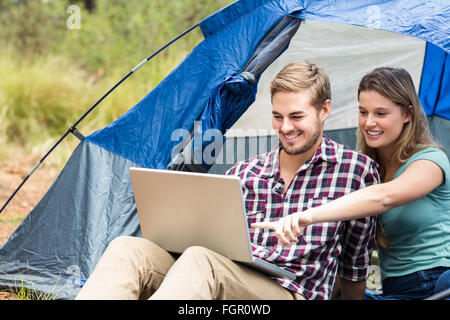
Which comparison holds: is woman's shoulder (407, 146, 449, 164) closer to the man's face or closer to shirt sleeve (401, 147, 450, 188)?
shirt sleeve (401, 147, 450, 188)

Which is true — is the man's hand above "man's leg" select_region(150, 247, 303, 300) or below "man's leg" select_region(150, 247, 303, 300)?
above

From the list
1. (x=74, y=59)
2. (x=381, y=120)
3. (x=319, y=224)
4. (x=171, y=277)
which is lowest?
(x=171, y=277)

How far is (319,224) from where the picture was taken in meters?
2.20

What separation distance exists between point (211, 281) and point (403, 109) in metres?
1.08

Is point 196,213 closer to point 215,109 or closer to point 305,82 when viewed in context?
point 305,82

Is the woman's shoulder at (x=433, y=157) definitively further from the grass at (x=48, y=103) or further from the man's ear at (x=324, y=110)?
the grass at (x=48, y=103)

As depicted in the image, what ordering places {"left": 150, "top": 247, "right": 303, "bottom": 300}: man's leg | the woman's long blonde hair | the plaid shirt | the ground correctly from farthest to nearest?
the ground → the woman's long blonde hair → the plaid shirt → {"left": 150, "top": 247, "right": 303, "bottom": 300}: man's leg

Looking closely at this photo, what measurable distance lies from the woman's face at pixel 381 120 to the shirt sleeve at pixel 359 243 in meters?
0.21

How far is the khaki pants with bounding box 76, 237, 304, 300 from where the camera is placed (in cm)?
192

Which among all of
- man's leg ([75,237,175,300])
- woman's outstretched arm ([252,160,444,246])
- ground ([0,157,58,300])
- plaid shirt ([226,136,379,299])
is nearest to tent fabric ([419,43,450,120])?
woman's outstretched arm ([252,160,444,246])

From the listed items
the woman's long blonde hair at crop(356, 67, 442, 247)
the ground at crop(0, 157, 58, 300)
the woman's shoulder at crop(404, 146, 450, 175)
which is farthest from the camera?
the ground at crop(0, 157, 58, 300)

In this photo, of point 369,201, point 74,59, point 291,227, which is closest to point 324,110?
point 369,201

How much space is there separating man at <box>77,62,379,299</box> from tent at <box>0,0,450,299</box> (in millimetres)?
463
